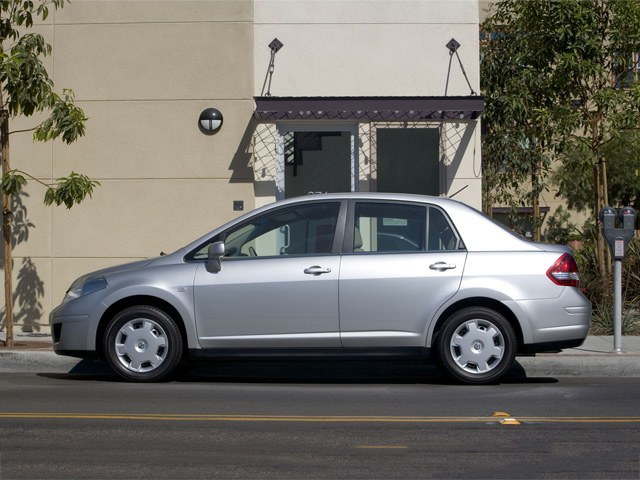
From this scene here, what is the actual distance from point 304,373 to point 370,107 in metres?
4.60

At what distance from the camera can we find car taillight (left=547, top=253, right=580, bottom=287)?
313 inches

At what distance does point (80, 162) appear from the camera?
1270 centimetres

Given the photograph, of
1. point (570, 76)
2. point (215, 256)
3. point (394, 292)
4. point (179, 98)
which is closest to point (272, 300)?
point (215, 256)

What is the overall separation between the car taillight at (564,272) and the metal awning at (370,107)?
448cm

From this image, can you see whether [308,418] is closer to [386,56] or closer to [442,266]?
[442,266]

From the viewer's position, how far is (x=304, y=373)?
9.00 m

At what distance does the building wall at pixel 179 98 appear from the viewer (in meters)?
12.6

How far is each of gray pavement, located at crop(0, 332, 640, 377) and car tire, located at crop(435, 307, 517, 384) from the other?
108 centimetres

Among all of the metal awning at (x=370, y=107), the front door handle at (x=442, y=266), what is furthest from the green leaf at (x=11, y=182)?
the front door handle at (x=442, y=266)

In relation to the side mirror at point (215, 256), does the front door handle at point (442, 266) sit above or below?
below

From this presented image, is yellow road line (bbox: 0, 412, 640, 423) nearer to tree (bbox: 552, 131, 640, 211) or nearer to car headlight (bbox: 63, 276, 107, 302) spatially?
car headlight (bbox: 63, 276, 107, 302)

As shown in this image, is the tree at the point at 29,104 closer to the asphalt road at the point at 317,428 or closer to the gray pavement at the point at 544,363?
the gray pavement at the point at 544,363

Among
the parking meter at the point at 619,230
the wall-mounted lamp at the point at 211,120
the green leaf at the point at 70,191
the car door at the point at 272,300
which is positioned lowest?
Answer: the car door at the point at 272,300

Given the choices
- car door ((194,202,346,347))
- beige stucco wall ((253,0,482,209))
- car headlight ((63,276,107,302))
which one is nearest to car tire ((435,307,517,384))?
car door ((194,202,346,347))
